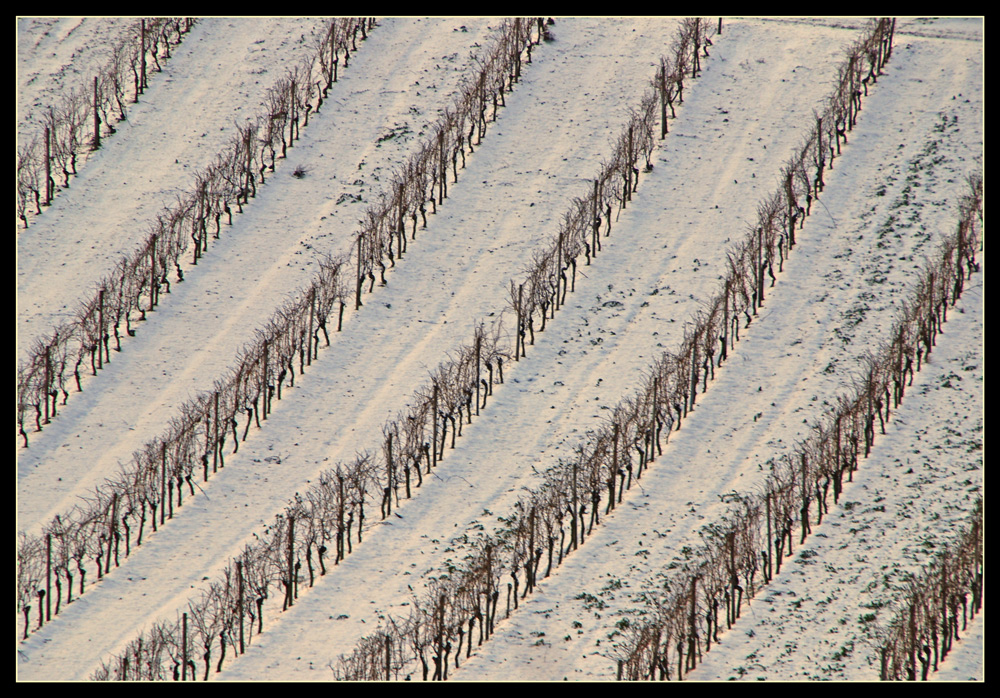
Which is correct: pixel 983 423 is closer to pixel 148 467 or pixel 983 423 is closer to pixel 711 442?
pixel 711 442

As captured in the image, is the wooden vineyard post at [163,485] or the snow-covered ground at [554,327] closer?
the snow-covered ground at [554,327]

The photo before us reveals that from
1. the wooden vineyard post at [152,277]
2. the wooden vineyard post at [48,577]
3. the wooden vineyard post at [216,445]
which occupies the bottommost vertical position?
the wooden vineyard post at [48,577]

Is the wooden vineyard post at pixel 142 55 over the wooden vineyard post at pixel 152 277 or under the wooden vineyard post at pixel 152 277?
over

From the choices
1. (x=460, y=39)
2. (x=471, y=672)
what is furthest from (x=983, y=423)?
(x=460, y=39)

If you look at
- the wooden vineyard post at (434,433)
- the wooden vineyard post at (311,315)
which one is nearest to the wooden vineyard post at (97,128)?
the wooden vineyard post at (311,315)

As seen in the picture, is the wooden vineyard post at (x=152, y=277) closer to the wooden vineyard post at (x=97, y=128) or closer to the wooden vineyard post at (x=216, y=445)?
the wooden vineyard post at (x=216, y=445)

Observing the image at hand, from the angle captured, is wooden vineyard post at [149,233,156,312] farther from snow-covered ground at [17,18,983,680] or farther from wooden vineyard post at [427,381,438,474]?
wooden vineyard post at [427,381,438,474]

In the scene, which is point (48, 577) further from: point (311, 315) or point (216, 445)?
point (311, 315)

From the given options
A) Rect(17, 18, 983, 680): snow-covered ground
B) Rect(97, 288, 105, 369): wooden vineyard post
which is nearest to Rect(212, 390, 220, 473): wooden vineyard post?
Rect(17, 18, 983, 680): snow-covered ground

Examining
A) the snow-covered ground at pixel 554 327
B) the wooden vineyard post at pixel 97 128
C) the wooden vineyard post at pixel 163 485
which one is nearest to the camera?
the snow-covered ground at pixel 554 327
